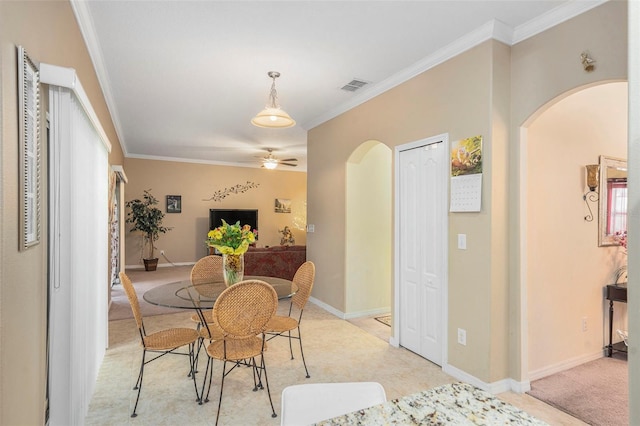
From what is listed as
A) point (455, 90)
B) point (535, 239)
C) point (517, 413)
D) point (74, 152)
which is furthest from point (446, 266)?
point (74, 152)

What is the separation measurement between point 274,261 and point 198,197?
4.48 metres

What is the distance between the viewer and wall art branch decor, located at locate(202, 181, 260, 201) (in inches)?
373

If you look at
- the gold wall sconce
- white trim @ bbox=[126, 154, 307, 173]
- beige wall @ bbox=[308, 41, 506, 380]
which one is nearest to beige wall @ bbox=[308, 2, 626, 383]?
beige wall @ bbox=[308, 41, 506, 380]

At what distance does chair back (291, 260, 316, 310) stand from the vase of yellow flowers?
56cm

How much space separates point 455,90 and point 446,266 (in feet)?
5.02

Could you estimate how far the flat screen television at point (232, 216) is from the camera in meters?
9.21

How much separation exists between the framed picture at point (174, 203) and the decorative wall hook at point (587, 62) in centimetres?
861

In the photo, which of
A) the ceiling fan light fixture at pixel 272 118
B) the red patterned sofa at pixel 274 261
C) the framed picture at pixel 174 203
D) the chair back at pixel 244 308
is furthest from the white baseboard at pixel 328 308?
the framed picture at pixel 174 203

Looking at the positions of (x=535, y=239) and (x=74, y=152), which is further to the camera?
(x=535, y=239)

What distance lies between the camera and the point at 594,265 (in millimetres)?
3387

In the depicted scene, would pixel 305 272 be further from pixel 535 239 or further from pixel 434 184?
pixel 535 239

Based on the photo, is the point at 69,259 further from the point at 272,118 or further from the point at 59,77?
the point at 272,118

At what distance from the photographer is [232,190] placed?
9.65 metres

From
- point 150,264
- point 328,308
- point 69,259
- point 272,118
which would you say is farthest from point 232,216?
point 69,259
